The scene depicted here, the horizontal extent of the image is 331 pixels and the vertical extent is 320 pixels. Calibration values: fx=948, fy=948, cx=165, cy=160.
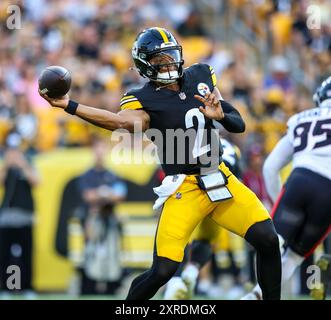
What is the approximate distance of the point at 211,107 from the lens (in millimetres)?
6094

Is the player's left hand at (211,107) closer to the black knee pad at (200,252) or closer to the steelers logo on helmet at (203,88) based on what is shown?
the steelers logo on helmet at (203,88)

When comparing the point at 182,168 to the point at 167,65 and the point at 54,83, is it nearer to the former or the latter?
the point at 167,65

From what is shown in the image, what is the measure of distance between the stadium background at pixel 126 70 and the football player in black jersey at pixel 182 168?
14.3 ft

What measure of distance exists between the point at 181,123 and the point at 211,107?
0.29 m

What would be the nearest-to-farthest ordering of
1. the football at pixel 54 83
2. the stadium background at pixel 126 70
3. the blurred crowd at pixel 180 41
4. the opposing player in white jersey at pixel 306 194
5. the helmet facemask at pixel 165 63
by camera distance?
1. the football at pixel 54 83
2. the helmet facemask at pixel 165 63
3. the opposing player in white jersey at pixel 306 194
4. the stadium background at pixel 126 70
5. the blurred crowd at pixel 180 41

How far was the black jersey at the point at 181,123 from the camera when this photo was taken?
20.6 ft

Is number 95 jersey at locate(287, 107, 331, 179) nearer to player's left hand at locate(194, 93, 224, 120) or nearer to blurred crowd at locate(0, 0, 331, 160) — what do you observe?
player's left hand at locate(194, 93, 224, 120)

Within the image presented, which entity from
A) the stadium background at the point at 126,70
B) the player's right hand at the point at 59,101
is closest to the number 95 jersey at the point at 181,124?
the player's right hand at the point at 59,101

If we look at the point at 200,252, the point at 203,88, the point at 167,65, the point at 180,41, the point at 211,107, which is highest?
the point at 180,41

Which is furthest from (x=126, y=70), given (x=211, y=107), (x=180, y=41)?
(x=211, y=107)

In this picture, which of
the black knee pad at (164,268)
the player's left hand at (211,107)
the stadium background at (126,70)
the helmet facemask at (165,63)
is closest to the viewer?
the player's left hand at (211,107)

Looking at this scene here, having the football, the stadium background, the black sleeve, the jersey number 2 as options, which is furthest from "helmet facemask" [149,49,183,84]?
the stadium background

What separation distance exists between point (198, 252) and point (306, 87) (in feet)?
18.7
